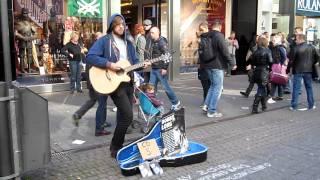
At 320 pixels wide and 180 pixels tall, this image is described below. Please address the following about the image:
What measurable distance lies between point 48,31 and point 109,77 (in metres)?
6.30

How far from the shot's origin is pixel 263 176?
16.9 ft

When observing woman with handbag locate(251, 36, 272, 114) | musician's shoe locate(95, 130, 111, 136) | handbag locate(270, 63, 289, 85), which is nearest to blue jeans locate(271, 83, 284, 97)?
handbag locate(270, 63, 289, 85)

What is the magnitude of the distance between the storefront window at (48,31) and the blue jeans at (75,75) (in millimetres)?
505

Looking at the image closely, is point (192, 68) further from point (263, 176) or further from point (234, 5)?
point (263, 176)

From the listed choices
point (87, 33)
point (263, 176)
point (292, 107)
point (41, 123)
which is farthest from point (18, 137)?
point (87, 33)

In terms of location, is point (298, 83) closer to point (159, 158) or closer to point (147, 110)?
point (147, 110)

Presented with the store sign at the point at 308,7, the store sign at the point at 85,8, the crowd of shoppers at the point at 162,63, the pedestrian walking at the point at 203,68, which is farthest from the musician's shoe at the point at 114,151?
the store sign at the point at 308,7

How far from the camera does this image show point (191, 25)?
1520 centimetres

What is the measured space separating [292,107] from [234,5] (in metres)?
7.73

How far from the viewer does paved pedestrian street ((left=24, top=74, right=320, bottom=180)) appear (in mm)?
5223

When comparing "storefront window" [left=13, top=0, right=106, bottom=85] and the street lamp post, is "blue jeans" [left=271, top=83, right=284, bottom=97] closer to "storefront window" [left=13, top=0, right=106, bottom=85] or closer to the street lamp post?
"storefront window" [left=13, top=0, right=106, bottom=85]

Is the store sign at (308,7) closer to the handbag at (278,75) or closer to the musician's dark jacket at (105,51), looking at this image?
the handbag at (278,75)

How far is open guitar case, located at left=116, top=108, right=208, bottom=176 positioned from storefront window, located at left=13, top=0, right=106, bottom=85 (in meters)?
6.20

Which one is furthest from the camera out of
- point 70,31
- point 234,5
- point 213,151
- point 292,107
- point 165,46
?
point 234,5
